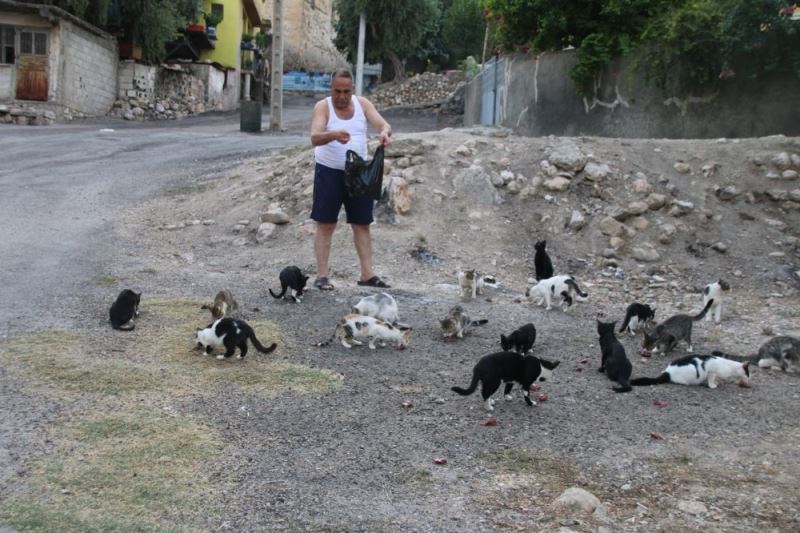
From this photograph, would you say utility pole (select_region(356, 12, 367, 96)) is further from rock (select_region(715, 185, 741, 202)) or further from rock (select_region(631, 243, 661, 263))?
rock (select_region(631, 243, 661, 263))

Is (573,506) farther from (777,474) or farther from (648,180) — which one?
(648,180)

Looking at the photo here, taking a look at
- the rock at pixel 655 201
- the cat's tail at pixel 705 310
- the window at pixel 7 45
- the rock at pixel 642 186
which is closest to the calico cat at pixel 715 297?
the cat's tail at pixel 705 310

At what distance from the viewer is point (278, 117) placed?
25.4 meters

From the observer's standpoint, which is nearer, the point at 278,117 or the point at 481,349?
the point at 481,349

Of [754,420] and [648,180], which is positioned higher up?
[648,180]

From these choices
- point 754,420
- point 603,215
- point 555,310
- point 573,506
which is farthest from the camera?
point 603,215

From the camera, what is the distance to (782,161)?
10859 millimetres

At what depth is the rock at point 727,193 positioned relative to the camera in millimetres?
10578

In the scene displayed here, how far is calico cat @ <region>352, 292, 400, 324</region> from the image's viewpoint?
21.2 ft

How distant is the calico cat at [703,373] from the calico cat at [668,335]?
82 centimetres

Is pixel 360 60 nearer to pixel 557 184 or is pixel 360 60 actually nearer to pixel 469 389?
pixel 557 184

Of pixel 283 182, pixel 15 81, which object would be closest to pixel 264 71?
pixel 15 81

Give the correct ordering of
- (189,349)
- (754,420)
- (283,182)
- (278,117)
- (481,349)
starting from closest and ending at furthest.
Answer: (754,420), (189,349), (481,349), (283,182), (278,117)

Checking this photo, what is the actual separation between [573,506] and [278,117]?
22.9 metres
